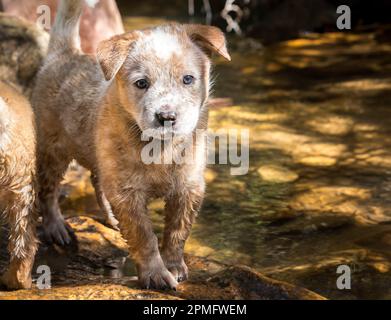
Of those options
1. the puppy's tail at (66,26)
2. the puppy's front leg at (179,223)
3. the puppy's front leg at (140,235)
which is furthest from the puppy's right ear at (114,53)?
the puppy's tail at (66,26)

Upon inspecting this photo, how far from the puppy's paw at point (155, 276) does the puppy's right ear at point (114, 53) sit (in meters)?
1.07

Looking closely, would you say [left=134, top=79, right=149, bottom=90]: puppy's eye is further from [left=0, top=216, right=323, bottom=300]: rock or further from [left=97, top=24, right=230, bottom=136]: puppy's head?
[left=0, top=216, right=323, bottom=300]: rock

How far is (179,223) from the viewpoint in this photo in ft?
15.5

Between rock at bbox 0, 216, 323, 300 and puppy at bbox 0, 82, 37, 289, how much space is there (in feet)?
0.84

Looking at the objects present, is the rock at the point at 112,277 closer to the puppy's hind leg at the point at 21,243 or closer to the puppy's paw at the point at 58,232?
the puppy's paw at the point at 58,232

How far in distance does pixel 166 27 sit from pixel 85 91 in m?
0.80

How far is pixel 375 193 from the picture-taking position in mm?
6152

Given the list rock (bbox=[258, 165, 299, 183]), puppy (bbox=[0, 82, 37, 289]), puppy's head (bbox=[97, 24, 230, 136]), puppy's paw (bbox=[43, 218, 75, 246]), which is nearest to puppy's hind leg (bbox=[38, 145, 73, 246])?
puppy's paw (bbox=[43, 218, 75, 246])

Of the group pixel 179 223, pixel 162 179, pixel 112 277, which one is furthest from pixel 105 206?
pixel 162 179

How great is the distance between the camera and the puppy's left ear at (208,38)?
4.59 meters

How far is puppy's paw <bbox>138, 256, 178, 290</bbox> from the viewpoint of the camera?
14.5ft

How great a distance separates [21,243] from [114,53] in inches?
47.6

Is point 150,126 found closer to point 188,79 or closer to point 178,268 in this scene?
point 188,79
